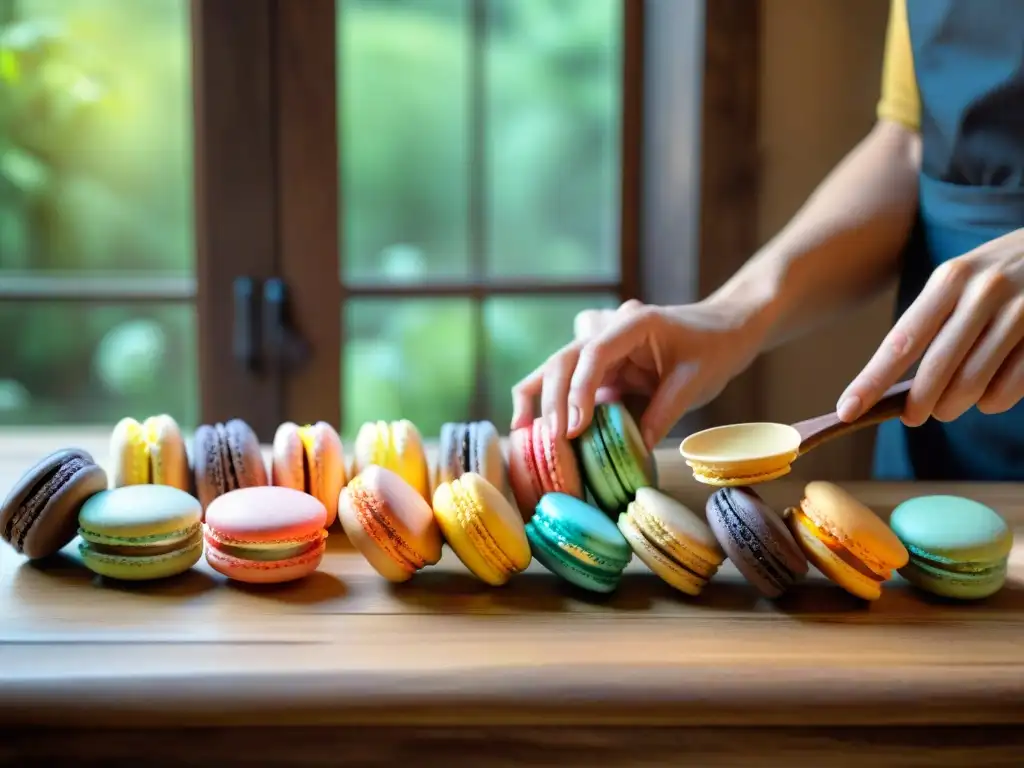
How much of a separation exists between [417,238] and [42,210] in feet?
1.86

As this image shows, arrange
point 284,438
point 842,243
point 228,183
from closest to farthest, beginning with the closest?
point 284,438 < point 842,243 < point 228,183

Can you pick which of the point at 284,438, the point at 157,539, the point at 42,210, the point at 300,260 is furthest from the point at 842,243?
the point at 42,210

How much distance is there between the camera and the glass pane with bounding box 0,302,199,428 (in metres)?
1.63

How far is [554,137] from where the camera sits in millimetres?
1637

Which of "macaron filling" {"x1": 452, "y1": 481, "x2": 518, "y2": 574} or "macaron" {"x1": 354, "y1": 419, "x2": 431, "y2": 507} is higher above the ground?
"macaron" {"x1": 354, "y1": 419, "x2": 431, "y2": 507}

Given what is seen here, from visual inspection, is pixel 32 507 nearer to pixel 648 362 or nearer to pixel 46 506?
pixel 46 506

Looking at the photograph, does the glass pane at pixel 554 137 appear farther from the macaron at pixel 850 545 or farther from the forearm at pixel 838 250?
the macaron at pixel 850 545

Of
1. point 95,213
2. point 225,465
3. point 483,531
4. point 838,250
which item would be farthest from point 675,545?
point 95,213

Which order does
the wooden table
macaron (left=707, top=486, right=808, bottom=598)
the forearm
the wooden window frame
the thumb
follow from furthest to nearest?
the wooden window frame < the forearm < the thumb < macaron (left=707, top=486, right=808, bottom=598) < the wooden table

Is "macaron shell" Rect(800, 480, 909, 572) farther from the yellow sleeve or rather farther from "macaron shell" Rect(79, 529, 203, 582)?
the yellow sleeve

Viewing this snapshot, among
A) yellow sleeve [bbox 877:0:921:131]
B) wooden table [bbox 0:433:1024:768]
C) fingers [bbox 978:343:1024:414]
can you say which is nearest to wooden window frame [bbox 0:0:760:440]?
yellow sleeve [bbox 877:0:921:131]

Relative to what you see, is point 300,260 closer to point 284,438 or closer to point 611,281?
point 611,281

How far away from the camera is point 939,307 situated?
71 centimetres

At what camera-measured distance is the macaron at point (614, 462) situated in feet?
2.35
